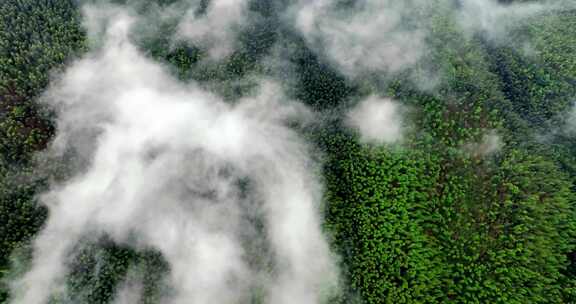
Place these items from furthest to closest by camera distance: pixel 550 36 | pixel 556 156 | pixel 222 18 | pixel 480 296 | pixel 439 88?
1. pixel 222 18
2. pixel 550 36
3. pixel 439 88
4. pixel 556 156
5. pixel 480 296

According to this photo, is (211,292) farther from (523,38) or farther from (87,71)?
(523,38)

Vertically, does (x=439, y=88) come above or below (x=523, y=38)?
below

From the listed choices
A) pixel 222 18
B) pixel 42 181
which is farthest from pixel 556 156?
pixel 42 181

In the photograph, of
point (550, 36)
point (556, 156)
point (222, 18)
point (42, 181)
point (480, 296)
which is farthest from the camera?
point (222, 18)

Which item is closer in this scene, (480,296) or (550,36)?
(480,296)

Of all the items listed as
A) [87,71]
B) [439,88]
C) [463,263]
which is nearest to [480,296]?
[463,263]

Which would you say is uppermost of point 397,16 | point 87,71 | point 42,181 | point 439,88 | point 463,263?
point 397,16
